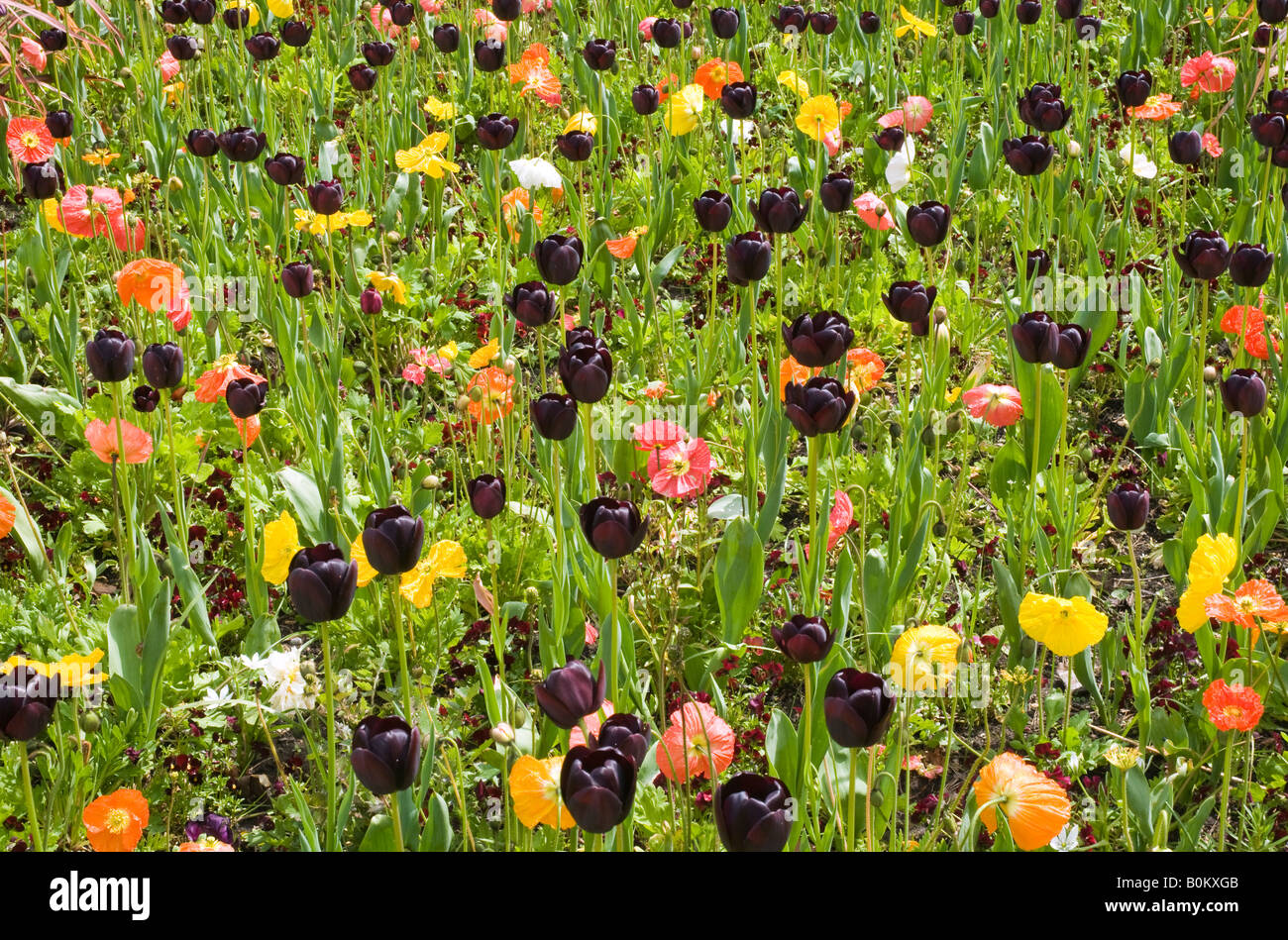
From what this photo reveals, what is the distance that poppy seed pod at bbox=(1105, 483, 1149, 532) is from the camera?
64.6 inches

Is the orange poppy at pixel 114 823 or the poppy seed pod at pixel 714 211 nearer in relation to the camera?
the orange poppy at pixel 114 823

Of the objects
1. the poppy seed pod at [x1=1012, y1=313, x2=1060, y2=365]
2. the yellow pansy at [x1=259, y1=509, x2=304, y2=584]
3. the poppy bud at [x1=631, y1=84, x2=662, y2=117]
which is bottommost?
the yellow pansy at [x1=259, y1=509, x2=304, y2=584]

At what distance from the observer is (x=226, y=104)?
448cm

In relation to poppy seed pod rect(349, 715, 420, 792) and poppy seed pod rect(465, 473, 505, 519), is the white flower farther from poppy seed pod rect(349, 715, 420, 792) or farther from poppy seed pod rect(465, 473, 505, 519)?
poppy seed pod rect(349, 715, 420, 792)

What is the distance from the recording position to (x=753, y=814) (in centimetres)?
99

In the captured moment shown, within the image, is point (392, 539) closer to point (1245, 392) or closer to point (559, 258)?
point (559, 258)

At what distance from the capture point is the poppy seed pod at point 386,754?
3.67ft

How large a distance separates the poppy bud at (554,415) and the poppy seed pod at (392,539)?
34 centimetres

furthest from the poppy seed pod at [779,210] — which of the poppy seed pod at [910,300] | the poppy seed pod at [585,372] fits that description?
the poppy seed pod at [585,372]

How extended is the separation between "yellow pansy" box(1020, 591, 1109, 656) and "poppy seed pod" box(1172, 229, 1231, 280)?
86cm

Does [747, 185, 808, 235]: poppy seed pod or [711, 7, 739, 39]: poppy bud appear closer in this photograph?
[747, 185, 808, 235]: poppy seed pod

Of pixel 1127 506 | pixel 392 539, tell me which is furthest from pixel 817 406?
pixel 392 539

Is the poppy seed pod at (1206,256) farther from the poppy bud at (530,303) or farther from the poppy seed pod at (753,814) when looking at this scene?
the poppy seed pod at (753,814)

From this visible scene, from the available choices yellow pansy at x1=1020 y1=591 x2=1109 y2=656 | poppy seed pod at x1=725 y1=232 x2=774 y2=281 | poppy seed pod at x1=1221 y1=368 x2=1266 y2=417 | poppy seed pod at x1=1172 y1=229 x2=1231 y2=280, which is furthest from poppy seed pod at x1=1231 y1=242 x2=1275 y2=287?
Result: yellow pansy at x1=1020 y1=591 x2=1109 y2=656
